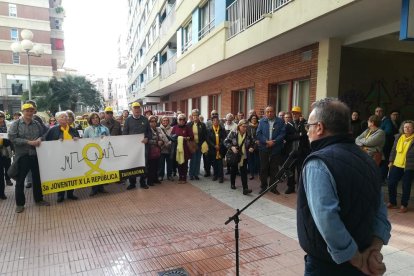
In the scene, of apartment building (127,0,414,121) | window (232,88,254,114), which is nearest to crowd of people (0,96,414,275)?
apartment building (127,0,414,121)

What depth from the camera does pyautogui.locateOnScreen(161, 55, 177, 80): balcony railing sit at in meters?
18.6

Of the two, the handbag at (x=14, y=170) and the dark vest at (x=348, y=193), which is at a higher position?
the dark vest at (x=348, y=193)

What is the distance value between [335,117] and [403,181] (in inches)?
197

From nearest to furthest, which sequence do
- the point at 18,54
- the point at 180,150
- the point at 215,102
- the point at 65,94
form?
the point at 180,150 < the point at 215,102 < the point at 65,94 < the point at 18,54

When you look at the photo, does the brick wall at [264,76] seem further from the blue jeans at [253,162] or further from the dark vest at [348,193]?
the dark vest at [348,193]

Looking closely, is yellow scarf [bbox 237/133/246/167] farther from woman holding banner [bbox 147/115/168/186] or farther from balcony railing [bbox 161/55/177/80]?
balcony railing [bbox 161/55/177/80]

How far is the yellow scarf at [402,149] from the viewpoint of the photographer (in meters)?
5.80

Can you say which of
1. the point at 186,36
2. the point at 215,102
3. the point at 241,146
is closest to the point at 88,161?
the point at 241,146

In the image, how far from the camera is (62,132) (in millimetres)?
6820

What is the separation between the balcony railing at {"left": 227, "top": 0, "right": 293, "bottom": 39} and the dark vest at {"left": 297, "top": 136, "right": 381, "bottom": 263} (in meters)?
6.46

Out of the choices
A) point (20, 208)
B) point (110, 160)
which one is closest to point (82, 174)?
point (110, 160)

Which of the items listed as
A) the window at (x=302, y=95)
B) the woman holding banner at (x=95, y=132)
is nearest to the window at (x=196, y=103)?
the window at (x=302, y=95)

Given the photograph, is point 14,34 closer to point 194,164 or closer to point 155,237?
point 194,164

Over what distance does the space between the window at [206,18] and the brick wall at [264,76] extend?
218 cm
